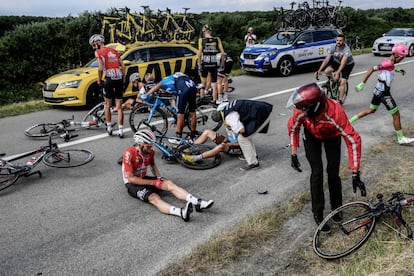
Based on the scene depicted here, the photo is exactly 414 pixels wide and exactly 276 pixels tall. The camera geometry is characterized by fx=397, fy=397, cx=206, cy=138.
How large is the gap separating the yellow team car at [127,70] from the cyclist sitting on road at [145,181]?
605 cm

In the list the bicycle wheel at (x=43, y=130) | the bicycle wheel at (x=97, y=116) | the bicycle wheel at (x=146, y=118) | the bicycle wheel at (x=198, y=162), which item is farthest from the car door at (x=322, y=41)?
the bicycle wheel at (x=43, y=130)

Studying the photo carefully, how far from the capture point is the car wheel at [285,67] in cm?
1630

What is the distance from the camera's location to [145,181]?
216 inches

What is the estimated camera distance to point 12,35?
1494cm

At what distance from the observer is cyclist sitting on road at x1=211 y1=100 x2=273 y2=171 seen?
659 centimetres

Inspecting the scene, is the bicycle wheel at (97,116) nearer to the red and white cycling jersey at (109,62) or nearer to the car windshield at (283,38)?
the red and white cycling jersey at (109,62)

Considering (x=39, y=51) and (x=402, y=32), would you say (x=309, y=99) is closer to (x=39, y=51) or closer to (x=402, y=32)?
(x=39, y=51)

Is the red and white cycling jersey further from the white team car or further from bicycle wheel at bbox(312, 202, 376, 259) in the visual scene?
the white team car

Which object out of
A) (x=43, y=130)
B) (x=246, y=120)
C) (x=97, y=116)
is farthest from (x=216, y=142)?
(x=43, y=130)

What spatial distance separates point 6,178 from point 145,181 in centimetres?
226

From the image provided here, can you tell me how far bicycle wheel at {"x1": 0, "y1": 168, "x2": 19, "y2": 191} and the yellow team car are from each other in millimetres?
4985

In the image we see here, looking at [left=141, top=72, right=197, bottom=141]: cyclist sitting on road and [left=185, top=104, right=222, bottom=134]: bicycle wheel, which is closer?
[left=141, top=72, right=197, bottom=141]: cyclist sitting on road

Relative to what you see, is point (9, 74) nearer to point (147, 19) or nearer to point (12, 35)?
point (12, 35)

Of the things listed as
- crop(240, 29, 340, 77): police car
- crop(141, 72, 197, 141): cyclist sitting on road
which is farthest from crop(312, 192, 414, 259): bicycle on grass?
crop(240, 29, 340, 77): police car
